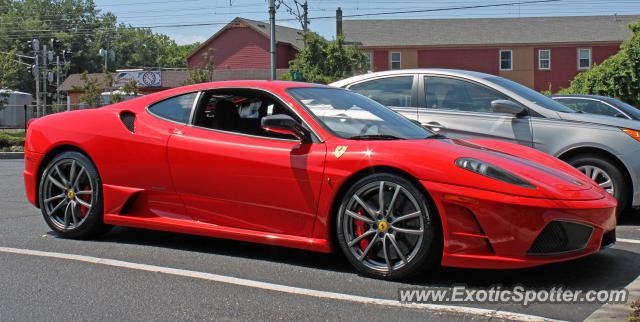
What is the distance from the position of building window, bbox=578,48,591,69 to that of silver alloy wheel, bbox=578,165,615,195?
43.2 metres

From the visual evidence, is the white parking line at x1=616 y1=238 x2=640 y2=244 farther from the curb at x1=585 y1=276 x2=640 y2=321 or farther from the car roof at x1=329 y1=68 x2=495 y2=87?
the car roof at x1=329 y1=68 x2=495 y2=87

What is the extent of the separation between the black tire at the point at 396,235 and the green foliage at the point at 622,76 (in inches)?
898

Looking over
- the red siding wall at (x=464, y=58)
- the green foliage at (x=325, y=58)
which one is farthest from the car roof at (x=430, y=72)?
the red siding wall at (x=464, y=58)

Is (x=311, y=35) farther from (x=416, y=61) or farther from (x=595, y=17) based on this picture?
(x=595, y=17)

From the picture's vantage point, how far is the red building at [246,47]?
55094 mm

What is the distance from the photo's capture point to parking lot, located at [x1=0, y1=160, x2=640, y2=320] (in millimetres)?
3854

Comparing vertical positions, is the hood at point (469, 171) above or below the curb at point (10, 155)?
above

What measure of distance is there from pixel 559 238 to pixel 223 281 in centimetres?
205

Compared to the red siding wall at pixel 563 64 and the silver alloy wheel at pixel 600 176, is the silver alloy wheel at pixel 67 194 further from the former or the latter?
the red siding wall at pixel 563 64

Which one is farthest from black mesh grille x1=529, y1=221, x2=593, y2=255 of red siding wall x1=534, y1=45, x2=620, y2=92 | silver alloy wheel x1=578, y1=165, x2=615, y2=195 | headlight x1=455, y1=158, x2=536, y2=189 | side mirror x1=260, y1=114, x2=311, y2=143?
red siding wall x1=534, y1=45, x2=620, y2=92

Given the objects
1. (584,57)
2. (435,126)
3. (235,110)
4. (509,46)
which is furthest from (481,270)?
(584,57)

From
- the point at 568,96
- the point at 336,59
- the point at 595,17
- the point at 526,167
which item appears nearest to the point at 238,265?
the point at 526,167

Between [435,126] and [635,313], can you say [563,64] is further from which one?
[635,313]

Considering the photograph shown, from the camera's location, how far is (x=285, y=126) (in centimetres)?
469
